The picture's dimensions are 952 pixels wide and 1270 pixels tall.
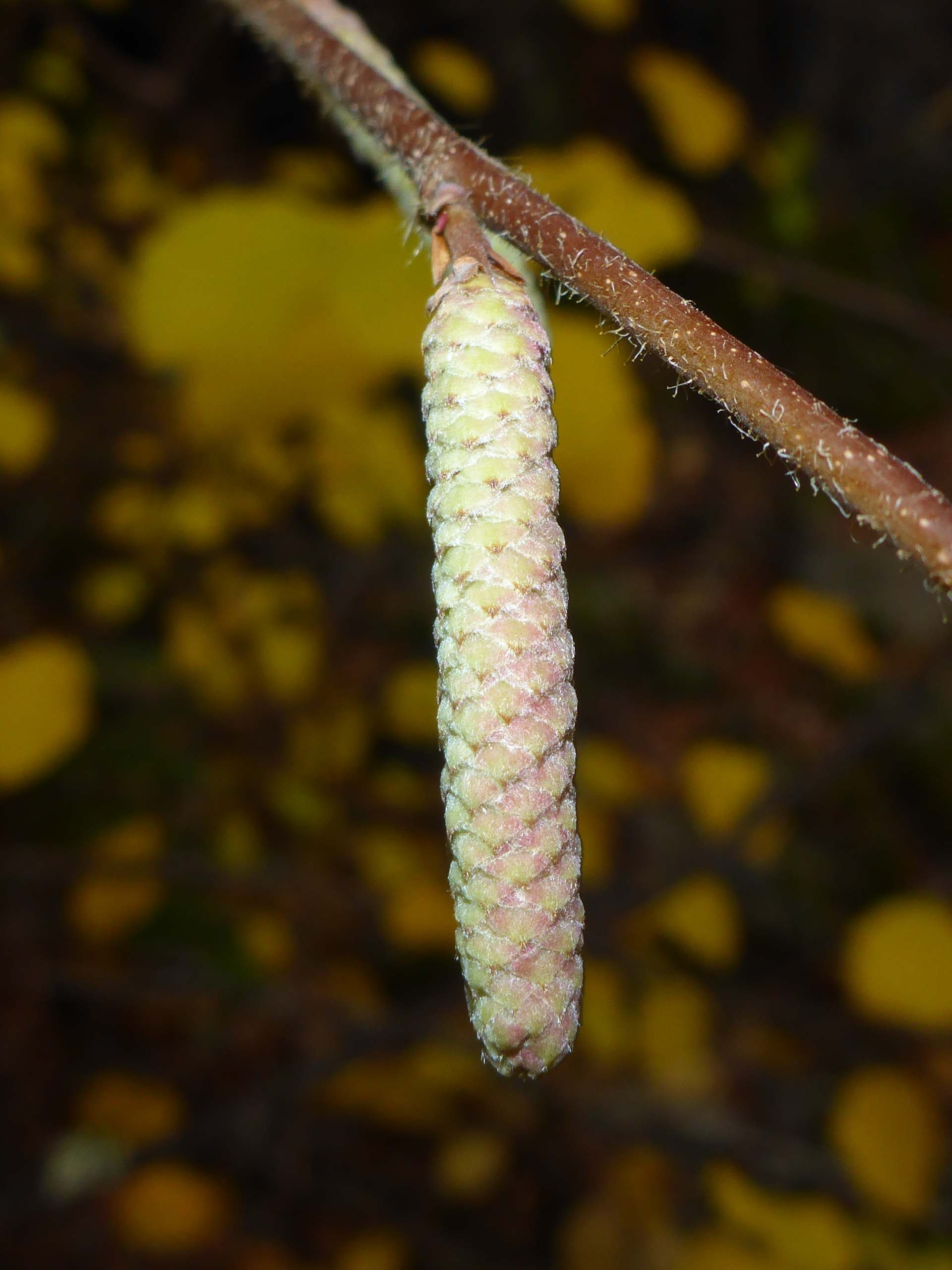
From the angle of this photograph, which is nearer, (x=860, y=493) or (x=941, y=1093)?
(x=860, y=493)

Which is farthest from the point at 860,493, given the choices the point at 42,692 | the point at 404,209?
the point at 42,692

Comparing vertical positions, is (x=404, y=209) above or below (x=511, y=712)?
above

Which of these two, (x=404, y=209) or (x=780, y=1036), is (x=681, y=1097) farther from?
(x=404, y=209)

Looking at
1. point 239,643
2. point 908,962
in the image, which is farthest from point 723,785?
point 239,643

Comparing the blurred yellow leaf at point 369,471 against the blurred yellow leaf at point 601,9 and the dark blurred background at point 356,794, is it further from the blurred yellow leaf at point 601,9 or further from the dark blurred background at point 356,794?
the blurred yellow leaf at point 601,9

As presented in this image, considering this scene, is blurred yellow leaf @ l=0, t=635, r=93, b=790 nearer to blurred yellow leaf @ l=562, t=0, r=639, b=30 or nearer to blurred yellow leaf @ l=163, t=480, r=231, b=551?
blurred yellow leaf @ l=163, t=480, r=231, b=551

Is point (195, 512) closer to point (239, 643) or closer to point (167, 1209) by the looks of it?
point (239, 643)
